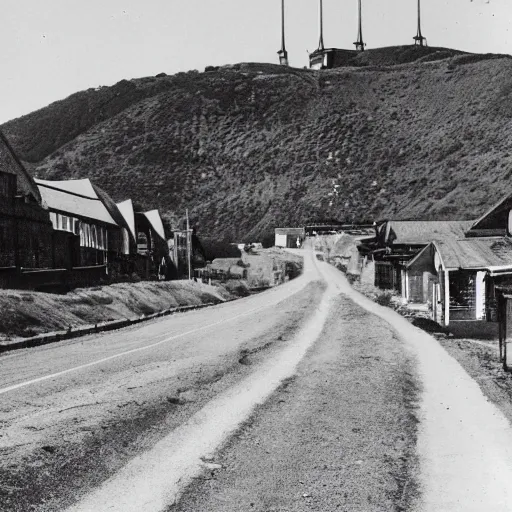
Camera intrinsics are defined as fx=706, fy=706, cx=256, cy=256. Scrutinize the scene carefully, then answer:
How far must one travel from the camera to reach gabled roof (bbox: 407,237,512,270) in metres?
24.0

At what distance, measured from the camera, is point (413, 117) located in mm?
117625

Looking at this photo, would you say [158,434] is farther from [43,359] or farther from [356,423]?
[43,359]

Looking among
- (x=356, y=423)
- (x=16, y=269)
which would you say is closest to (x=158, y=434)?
(x=356, y=423)

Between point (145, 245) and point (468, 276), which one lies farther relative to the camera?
point (145, 245)

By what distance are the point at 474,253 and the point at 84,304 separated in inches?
549

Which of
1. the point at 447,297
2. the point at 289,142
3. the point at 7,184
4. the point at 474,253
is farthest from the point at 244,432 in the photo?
the point at 289,142

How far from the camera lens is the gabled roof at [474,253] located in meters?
24.0

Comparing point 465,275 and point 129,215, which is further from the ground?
point 129,215

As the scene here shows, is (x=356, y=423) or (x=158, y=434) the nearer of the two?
(x=158, y=434)

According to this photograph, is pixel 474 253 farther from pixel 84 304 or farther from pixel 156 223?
pixel 156 223

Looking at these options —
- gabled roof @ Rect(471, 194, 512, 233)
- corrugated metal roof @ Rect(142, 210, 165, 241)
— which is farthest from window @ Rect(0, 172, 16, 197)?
corrugated metal roof @ Rect(142, 210, 165, 241)

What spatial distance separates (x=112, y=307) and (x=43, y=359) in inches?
507

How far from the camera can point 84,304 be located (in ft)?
82.7

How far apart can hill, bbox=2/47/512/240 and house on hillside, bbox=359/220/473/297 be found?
26247 mm
